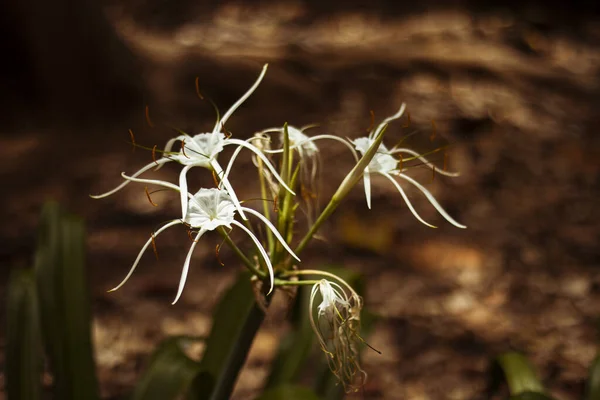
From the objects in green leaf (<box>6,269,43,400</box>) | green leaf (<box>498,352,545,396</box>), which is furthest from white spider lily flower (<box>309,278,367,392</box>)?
green leaf (<box>6,269,43,400</box>)

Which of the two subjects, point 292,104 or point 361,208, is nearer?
point 361,208

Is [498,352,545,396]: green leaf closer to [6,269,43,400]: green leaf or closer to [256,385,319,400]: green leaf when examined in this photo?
[256,385,319,400]: green leaf

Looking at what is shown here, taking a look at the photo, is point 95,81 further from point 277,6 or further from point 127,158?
point 277,6

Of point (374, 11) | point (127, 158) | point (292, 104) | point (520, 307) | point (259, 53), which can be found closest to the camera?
point (520, 307)

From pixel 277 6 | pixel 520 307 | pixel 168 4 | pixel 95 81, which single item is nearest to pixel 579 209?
pixel 520 307

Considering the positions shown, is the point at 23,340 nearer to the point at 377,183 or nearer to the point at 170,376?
the point at 170,376
